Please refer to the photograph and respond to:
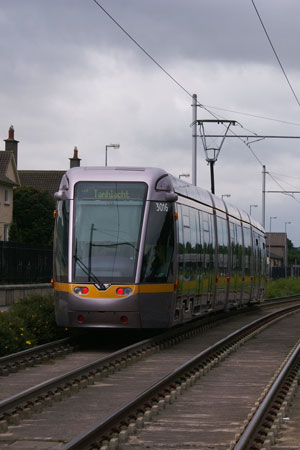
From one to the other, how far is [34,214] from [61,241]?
193ft

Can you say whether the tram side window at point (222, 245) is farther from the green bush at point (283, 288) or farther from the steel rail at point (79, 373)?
the green bush at point (283, 288)

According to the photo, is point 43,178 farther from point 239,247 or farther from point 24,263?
point 239,247

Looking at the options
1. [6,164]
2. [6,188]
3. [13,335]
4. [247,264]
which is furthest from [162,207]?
[6,164]

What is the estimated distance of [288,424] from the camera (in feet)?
31.4

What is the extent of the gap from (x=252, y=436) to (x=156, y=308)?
8.79m

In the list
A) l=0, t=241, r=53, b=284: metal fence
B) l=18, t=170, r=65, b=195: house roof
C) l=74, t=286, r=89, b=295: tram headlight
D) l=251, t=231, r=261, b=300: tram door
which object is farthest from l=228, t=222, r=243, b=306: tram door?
l=18, t=170, r=65, b=195: house roof

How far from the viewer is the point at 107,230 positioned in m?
17.1

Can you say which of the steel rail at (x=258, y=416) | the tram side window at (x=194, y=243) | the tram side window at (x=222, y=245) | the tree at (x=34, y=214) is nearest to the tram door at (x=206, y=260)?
the tram side window at (x=194, y=243)

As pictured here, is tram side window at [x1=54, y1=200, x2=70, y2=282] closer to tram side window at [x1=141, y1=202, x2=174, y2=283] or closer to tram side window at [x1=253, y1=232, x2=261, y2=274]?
tram side window at [x1=141, y1=202, x2=174, y2=283]

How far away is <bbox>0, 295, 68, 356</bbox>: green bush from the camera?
16.3m

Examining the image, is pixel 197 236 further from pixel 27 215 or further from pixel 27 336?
pixel 27 215

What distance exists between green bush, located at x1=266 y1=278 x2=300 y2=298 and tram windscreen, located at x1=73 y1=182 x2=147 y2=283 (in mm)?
42114

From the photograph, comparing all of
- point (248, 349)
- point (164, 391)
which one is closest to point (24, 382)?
point (164, 391)

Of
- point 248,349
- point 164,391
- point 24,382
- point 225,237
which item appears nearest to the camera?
point 164,391
